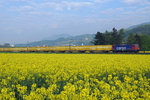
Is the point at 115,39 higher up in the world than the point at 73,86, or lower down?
higher up

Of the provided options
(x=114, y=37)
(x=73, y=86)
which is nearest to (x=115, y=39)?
(x=114, y=37)

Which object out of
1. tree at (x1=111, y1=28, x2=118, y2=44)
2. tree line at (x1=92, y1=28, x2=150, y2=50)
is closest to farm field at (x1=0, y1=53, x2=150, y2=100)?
tree line at (x1=92, y1=28, x2=150, y2=50)

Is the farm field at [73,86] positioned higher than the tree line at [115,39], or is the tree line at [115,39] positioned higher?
the tree line at [115,39]

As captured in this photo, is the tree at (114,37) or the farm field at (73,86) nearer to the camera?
the farm field at (73,86)

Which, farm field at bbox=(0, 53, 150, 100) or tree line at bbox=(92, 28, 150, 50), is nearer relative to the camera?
farm field at bbox=(0, 53, 150, 100)

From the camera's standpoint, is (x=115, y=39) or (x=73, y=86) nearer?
(x=73, y=86)

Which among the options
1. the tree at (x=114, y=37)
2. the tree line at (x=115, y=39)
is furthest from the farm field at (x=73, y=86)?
the tree at (x=114, y=37)

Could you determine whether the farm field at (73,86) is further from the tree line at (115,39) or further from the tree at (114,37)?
the tree at (114,37)

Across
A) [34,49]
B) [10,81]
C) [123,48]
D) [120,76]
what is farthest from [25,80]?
[34,49]

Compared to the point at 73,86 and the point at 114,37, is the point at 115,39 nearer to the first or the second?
the point at 114,37

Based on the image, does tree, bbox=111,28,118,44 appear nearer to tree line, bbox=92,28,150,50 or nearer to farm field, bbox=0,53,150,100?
tree line, bbox=92,28,150,50

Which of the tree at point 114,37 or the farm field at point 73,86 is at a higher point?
the tree at point 114,37

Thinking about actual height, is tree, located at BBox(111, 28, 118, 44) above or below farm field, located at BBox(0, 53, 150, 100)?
above

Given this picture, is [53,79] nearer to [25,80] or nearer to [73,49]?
[25,80]
